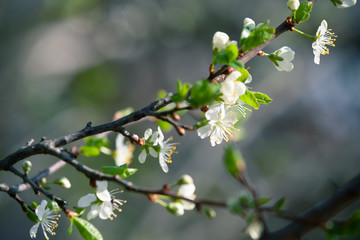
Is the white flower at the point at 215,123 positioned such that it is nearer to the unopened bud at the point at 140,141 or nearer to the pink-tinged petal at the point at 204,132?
the pink-tinged petal at the point at 204,132

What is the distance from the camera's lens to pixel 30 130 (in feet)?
10.9

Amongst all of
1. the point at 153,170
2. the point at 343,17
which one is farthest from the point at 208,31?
the point at 153,170

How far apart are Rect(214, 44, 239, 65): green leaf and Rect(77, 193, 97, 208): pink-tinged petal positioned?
0.36 m

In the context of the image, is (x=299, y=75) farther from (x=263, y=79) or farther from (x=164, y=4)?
(x=164, y=4)

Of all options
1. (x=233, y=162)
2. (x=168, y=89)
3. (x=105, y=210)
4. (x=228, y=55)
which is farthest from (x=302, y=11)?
(x=168, y=89)

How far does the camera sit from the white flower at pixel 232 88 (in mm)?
617

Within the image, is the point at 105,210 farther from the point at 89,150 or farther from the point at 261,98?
the point at 261,98

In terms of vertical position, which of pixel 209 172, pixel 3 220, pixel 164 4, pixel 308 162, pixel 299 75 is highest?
pixel 164 4

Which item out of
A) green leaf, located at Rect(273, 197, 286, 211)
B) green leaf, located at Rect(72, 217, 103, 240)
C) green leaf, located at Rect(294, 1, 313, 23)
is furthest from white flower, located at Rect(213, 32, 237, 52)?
green leaf, located at Rect(72, 217, 103, 240)

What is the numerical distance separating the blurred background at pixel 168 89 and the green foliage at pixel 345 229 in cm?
257

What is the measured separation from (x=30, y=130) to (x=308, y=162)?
8.82ft

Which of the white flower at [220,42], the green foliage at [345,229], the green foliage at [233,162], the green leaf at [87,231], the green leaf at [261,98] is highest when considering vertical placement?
the white flower at [220,42]

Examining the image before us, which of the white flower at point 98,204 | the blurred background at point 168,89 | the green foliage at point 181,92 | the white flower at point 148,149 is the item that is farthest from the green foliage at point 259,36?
the blurred background at point 168,89

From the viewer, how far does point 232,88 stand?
62 cm
